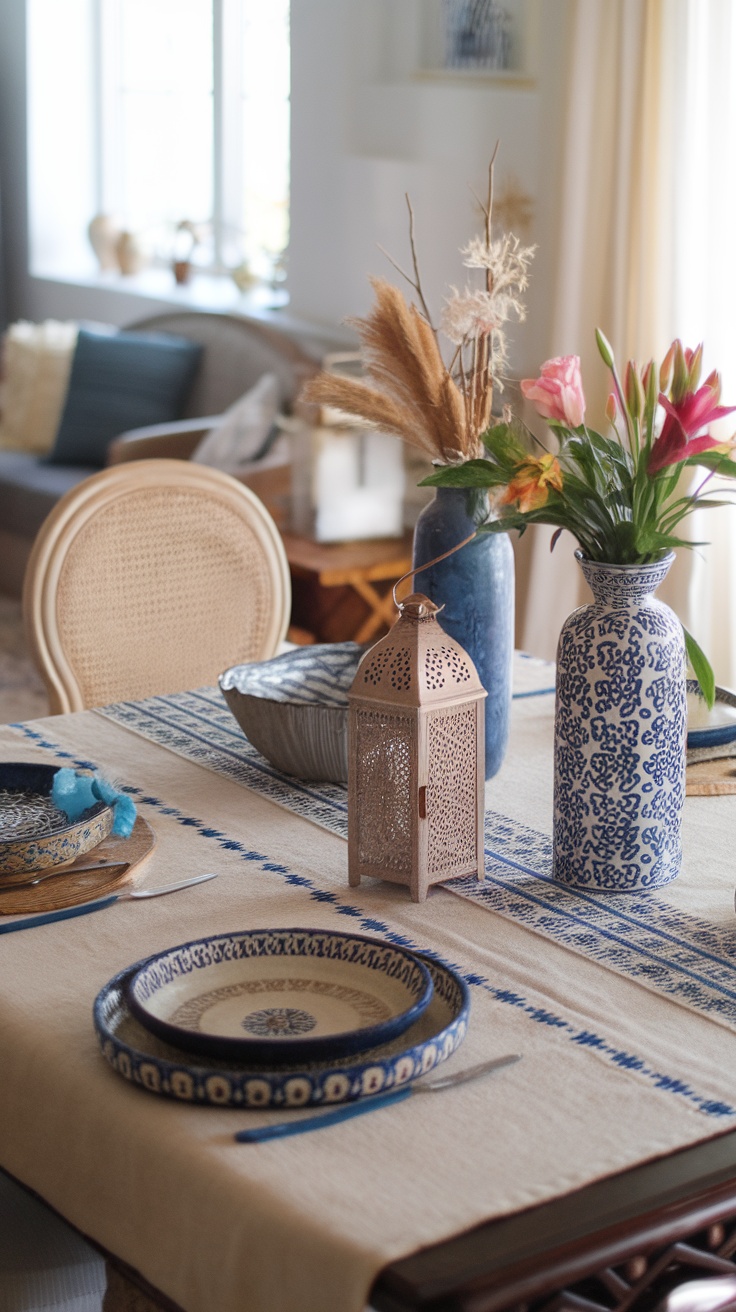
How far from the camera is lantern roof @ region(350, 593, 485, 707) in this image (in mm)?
1216

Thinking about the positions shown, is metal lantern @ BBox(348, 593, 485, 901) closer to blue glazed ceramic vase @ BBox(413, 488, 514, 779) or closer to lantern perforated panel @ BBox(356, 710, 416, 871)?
lantern perforated panel @ BBox(356, 710, 416, 871)

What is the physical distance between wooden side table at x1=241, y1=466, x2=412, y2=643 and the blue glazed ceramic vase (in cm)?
233

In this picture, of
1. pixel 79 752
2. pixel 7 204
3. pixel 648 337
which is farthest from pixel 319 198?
pixel 79 752

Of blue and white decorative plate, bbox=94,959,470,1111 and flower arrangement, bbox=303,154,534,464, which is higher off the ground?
flower arrangement, bbox=303,154,534,464

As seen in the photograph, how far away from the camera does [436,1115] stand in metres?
0.90

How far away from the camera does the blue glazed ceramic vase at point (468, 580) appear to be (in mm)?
1467

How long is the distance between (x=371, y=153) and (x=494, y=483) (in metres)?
3.57

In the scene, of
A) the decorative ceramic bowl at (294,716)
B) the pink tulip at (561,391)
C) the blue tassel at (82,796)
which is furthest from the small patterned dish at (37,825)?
the pink tulip at (561,391)

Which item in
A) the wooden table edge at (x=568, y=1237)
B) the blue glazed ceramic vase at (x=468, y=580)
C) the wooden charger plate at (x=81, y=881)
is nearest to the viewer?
the wooden table edge at (x=568, y=1237)

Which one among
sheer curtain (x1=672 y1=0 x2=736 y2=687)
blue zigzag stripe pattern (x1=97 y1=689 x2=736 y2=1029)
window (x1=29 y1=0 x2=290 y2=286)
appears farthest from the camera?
window (x1=29 y1=0 x2=290 y2=286)

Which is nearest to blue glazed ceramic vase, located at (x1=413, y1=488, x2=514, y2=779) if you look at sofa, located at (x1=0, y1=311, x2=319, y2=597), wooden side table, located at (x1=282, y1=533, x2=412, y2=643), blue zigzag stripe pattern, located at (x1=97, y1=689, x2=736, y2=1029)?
blue zigzag stripe pattern, located at (x1=97, y1=689, x2=736, y2=1029)

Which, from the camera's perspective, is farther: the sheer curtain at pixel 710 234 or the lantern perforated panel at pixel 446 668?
the sheer curtain at pixel 710 234

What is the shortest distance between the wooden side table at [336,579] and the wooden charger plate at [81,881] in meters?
2.53

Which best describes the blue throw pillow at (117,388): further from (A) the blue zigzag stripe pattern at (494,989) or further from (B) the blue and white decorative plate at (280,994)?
(B) the blue and white decorative plate at (280,994)
